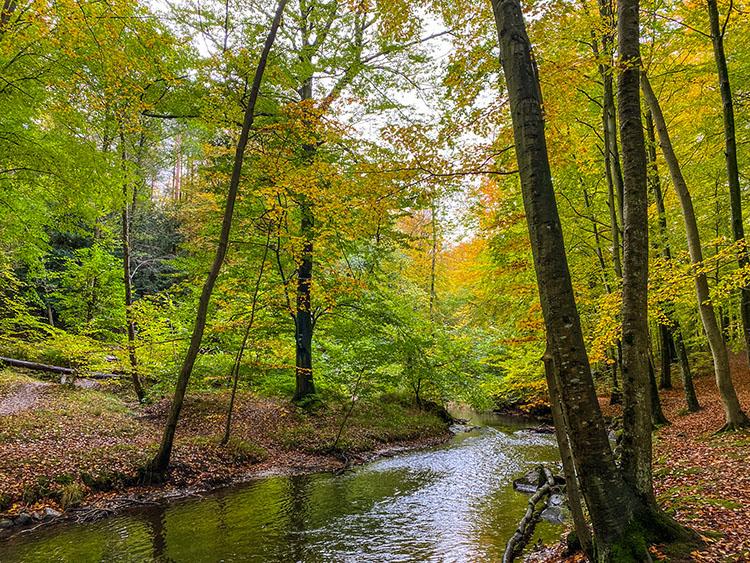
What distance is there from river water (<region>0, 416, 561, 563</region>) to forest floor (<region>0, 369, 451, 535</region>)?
2.64ft

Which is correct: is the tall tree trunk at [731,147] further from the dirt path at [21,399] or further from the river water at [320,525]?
the dirt path at [21,399]

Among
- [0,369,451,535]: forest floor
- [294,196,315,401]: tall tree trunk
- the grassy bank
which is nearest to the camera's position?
[0,369,451,535]: forest floor

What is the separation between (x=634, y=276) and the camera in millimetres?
4844

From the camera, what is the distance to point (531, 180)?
4.23 metres

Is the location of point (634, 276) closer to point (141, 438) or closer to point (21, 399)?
point (141, 438)

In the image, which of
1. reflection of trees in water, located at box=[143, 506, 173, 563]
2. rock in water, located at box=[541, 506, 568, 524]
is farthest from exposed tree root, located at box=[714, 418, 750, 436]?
reflection of trees in water, located at box=[143, 506, 173, 563]

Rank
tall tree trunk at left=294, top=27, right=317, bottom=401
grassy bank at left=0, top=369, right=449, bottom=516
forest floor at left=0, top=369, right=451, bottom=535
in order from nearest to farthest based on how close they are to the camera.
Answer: forest floor at left=0, top=369, right=451, bottom=535
grassy bank at left=0, top=369, right=449, bottom=516
tall tree trunk at left=294, top=27, right=317, bottom=401

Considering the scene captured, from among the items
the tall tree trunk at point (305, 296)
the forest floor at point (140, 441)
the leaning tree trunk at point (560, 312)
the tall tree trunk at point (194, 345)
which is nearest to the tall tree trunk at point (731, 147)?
the leaning tree trunk at point (560, 312)

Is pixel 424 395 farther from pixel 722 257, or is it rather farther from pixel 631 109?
pixel 631 109

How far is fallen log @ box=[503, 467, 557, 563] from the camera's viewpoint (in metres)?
5.23

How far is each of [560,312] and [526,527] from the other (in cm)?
376

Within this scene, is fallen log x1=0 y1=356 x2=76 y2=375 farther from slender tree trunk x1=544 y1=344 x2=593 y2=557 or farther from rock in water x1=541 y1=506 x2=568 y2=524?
slender tree trunk x1=544 y1=344 x2=593 y2=557

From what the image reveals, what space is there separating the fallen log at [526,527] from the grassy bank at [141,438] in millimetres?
5972

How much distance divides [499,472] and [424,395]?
8.84 m
